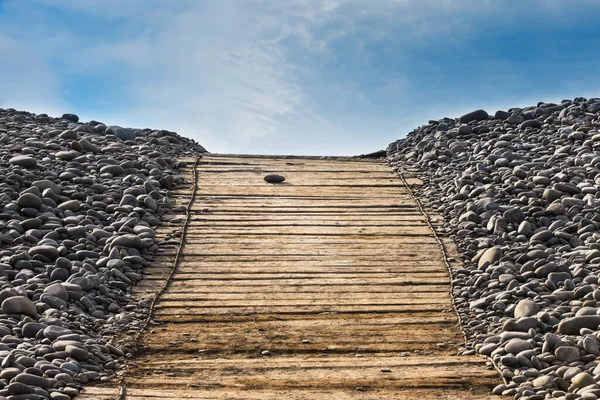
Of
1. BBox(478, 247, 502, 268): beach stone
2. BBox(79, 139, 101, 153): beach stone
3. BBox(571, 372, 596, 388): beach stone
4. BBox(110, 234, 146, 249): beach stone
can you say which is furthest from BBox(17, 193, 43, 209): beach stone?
BBox(571, 372, 596, 388): beach stone

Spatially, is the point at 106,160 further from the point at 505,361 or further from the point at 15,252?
the point at 505,361

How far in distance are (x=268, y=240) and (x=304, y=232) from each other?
13.9 inches

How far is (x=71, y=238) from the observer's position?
6.38 metres

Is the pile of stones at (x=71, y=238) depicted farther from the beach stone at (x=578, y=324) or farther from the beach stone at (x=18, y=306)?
the beach stone at (x=578, y=324)

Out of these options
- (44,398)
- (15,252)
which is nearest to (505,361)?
(44,398)

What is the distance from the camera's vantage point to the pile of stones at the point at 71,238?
14.8 feet

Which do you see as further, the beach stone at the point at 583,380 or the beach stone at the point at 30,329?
the beach stone at the point at 30,329

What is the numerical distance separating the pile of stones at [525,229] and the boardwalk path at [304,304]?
0.22 meters

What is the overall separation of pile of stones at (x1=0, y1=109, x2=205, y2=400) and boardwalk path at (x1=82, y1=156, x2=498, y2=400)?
0.76 ft

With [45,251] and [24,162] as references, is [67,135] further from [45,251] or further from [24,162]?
[45,251]

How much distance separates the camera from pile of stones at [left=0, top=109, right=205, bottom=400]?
4.51 m

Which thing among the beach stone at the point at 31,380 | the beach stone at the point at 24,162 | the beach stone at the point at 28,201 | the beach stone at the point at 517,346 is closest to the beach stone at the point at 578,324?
the beach stone at the point at 517,346

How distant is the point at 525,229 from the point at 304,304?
190 centimetres

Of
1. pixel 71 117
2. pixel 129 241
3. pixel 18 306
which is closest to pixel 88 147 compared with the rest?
pixel 71 117
